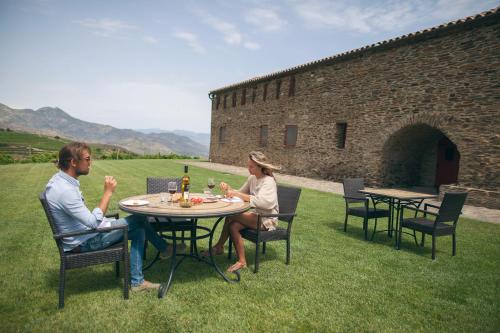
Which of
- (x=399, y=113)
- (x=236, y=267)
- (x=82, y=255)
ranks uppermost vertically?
(x=399, y=113)

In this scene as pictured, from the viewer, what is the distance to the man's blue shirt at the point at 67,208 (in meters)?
2.79

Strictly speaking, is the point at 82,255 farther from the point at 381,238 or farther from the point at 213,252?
the point at 381,238

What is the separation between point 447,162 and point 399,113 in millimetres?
3342

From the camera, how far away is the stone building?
31.8ft

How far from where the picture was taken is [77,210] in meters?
2.81

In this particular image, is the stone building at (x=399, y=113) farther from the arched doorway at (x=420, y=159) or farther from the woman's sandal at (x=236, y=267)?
the woman's sandal at (x=236, y=267)

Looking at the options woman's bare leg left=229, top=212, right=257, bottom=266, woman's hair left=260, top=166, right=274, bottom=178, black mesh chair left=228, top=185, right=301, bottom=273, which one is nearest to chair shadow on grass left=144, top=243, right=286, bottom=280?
black mesh chair left=228, top=185, right=301, bottom=273

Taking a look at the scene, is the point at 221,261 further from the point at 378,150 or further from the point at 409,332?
the point at 378,150

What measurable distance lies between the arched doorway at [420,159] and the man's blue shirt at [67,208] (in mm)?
12075

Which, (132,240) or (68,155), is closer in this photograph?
(68,155)

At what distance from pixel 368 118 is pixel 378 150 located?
1.48 m

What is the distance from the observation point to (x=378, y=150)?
12945 millimetres

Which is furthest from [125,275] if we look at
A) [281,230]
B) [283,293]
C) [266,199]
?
[281,230]

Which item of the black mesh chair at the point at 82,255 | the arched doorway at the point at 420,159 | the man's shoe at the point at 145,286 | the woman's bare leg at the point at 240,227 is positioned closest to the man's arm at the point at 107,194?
the black mesh chair at the point at 82,255
